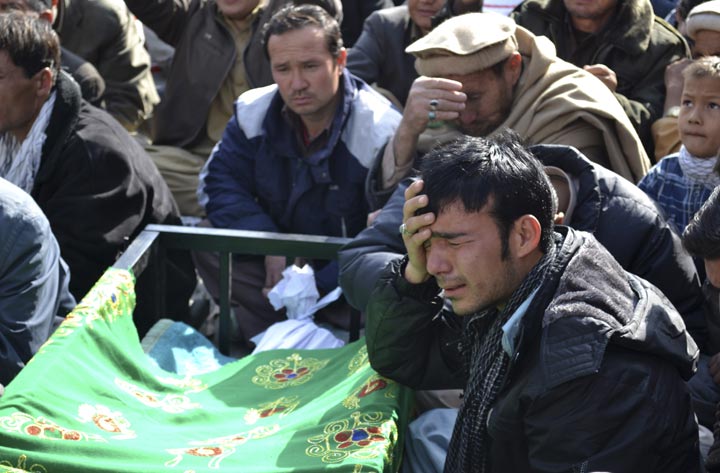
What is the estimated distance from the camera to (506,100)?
3.85 meters

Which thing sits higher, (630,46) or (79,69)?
(630,46)

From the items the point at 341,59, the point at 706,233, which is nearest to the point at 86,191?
the point at 341,59

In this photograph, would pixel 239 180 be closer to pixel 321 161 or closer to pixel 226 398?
pixel 321 161

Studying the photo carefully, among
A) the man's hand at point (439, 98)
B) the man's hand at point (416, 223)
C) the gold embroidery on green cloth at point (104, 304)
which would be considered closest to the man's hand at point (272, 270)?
the gold embroidery on green cloth at point (104, 304)

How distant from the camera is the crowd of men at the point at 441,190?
241 centimetres

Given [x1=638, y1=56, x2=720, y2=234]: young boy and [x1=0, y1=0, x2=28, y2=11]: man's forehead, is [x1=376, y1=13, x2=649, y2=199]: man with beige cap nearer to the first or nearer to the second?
[x1=638, y1=56, x2=720, y2=234]: young boy

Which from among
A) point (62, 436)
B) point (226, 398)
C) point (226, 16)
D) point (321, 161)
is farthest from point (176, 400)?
point (226, 16)

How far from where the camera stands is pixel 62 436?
287 cm

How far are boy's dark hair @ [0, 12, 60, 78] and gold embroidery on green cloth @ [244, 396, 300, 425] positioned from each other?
1803mm

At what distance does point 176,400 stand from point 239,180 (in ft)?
4.54

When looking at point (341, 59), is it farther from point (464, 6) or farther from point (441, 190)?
point (441, 190)

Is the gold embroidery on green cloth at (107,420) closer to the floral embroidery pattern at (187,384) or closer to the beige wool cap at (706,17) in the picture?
the floral embroidery pattern at (187,384)

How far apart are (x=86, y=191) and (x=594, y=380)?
2.58m

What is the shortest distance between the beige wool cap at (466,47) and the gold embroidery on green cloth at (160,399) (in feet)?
4.60
